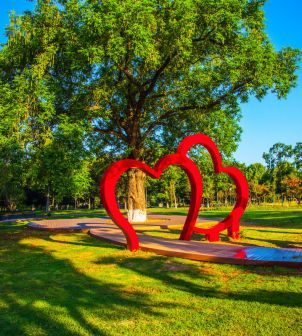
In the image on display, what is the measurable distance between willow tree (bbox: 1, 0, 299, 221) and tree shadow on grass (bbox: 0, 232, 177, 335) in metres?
10.8

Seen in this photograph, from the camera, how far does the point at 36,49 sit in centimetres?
2003

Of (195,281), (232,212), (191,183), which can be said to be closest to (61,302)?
(195,281)

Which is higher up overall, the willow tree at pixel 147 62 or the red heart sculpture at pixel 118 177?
the willow tree at pixel 147 62

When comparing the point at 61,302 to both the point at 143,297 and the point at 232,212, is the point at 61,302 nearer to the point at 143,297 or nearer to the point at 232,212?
the point at 143,297

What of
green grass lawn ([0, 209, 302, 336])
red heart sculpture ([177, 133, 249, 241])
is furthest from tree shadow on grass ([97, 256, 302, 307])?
red heart sculpture ([177, 133, 249, 241])

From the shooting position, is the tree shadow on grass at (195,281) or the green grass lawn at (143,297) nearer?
the green grass lawn at (143,297)

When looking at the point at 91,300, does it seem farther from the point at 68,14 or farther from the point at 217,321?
the point at 68,14

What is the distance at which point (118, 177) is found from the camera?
511 inches

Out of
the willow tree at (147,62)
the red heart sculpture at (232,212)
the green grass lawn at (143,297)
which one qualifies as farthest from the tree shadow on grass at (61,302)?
the willow tree at (147,62)

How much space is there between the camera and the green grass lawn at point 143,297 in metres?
6.02

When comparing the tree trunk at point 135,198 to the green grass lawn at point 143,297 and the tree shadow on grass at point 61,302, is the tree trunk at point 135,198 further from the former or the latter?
the tree shadow on grass at point 61,302

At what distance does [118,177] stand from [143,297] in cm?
583

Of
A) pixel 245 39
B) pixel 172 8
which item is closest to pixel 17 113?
pixel 172 8

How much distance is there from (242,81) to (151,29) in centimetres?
620
